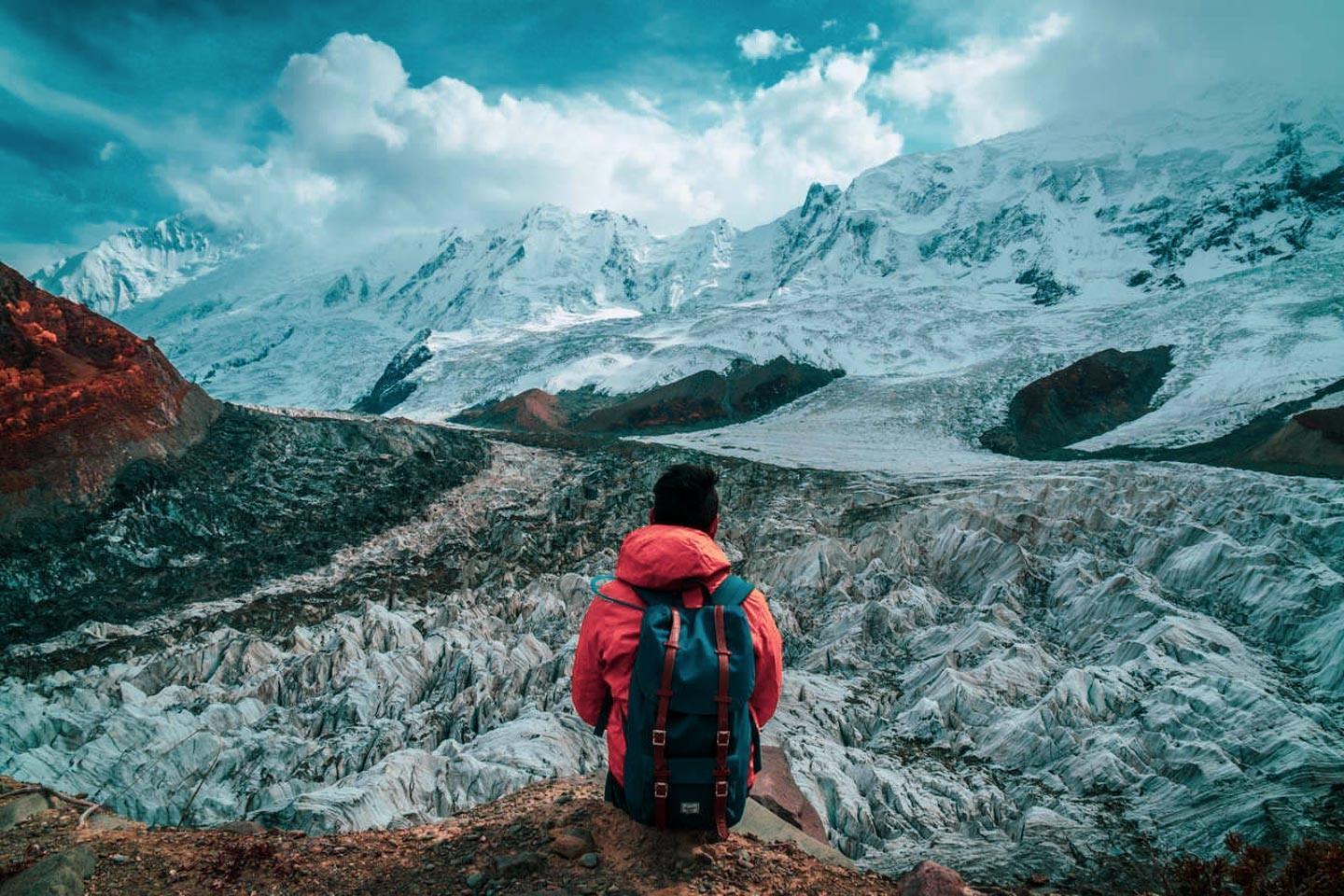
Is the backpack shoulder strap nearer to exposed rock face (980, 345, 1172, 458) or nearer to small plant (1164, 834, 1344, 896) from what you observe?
small plant (1164, 834, 1344, 896)

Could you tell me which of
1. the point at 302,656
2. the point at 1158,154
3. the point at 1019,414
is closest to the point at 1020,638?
the point at 302,656

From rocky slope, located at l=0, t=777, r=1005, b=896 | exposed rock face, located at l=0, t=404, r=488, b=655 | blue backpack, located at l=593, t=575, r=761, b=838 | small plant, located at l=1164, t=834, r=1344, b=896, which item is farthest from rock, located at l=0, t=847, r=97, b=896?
exposed rock face, located at l=0, t=404, r=488, b=655

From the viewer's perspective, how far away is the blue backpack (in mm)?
3504

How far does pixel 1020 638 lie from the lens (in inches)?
625

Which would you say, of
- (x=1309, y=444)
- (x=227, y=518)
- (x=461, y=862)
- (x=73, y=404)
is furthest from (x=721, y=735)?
(x=1309, y=444)

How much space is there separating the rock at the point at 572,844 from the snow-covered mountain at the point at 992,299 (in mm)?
40638

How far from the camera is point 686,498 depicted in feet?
13.4

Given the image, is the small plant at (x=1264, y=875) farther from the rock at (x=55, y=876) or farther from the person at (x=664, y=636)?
the rock at (x=55, y=876)

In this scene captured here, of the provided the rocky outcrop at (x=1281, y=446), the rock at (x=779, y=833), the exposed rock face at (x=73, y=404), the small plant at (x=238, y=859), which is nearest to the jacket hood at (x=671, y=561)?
the rock at (x=779, y=833)

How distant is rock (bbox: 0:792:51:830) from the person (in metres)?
5.28

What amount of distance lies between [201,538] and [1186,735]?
26.3 metres

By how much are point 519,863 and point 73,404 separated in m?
27.2

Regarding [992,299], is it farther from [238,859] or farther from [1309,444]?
[238,859]

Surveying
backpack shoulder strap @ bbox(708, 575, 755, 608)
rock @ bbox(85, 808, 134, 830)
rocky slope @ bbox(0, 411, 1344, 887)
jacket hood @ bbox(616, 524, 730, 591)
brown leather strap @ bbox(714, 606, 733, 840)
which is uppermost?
jacket hood @ bbox(616, 524, 730, 591)
